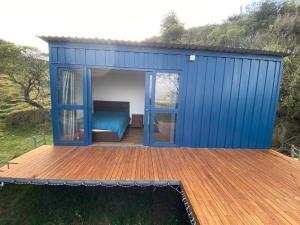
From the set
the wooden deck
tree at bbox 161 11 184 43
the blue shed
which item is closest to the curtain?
the blue shed

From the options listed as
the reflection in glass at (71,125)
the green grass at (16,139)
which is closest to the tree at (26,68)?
the green grass at (16,139)

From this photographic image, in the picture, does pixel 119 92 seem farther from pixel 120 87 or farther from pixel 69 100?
pixel 69 100

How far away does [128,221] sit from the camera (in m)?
3.15

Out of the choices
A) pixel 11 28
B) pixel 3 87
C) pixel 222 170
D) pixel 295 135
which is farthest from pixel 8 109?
pixel 295 135

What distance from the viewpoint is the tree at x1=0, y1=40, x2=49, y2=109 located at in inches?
310

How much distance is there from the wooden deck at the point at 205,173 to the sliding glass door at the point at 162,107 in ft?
1.25

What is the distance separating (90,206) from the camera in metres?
3.37

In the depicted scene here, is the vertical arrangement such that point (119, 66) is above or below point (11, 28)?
below

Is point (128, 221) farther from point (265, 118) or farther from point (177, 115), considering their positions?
point (265, 118)

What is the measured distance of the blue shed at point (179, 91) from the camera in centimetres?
407

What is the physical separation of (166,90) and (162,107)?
1.60 ft

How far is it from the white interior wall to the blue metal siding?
3435 millimetres

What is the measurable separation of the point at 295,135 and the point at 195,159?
7007mm

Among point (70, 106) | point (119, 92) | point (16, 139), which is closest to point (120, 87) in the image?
point (119, 92)
